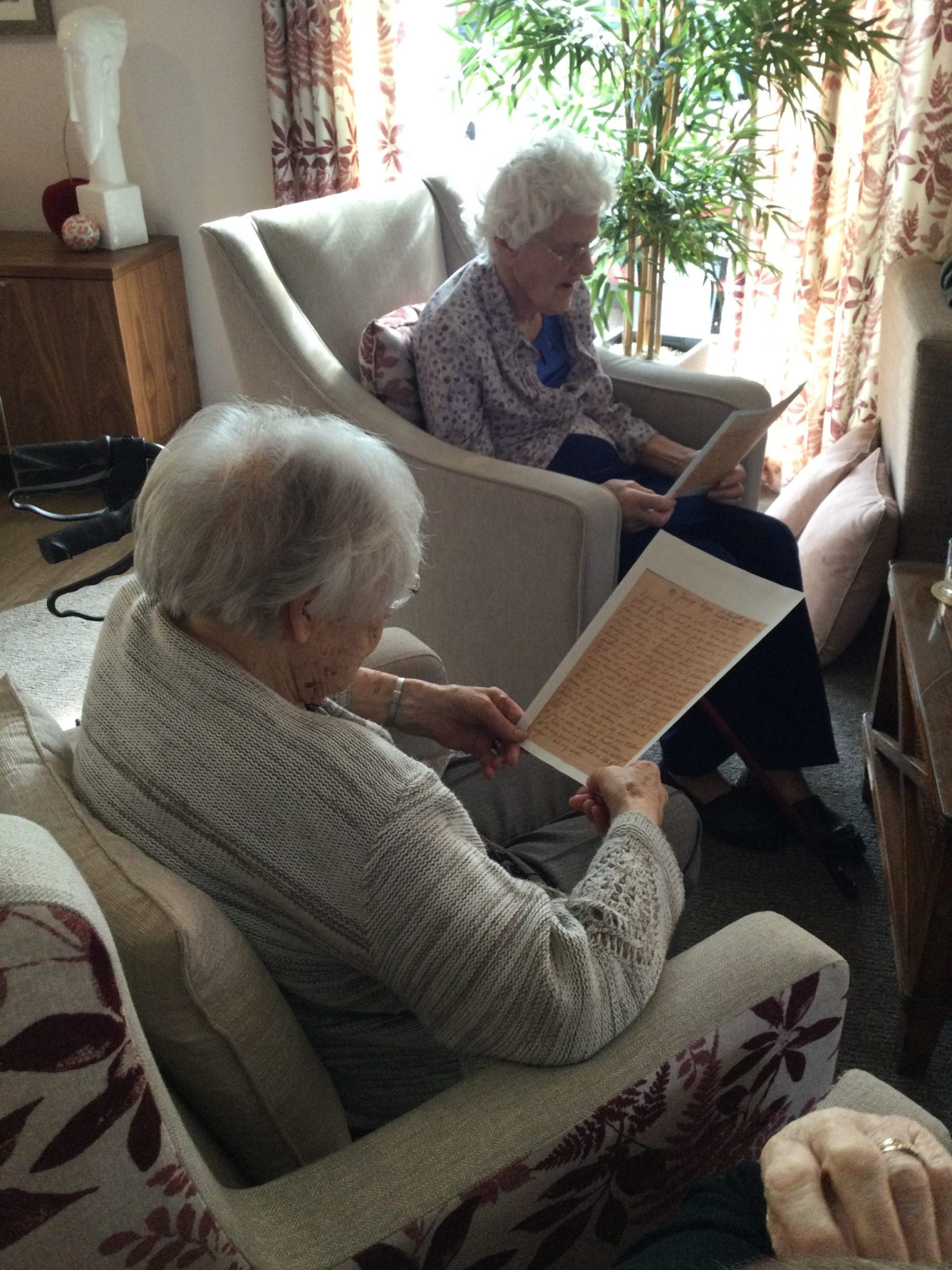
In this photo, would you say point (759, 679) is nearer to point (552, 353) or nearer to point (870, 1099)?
point (552, 353)

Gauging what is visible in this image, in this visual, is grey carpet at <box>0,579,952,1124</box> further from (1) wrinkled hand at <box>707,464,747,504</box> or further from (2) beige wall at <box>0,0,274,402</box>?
(2) beige wall at <box>0,0,274,402</box>

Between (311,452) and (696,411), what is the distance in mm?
1529

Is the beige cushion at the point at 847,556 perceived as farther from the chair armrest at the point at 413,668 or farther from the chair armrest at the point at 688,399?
the chair armrest at the point at 413,668

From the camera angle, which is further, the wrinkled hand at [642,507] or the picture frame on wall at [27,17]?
the picture frame on wall at [27,17]

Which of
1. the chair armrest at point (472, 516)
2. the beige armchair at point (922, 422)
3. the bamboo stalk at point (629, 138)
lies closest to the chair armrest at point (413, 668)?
the chair armrest at point (472, 516)

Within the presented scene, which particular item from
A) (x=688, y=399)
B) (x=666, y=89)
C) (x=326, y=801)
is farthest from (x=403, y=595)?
(x=666, y=89)

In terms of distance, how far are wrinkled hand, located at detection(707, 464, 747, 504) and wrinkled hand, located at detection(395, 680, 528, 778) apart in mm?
930

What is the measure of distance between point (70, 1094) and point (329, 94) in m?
3.08

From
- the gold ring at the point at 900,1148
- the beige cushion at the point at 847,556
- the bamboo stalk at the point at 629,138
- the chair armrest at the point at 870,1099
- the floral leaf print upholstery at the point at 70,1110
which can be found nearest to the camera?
the floral leaf print upholstery at the point at 70,1110

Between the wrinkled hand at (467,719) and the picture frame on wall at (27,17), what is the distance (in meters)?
3.01

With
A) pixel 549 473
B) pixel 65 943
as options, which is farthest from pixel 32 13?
pixel 65 943

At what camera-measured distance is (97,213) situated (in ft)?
10.4

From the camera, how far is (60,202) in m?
3.23

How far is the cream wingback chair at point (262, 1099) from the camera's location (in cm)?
51
